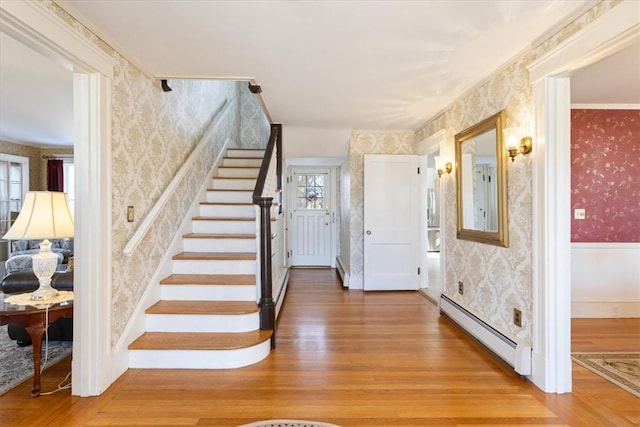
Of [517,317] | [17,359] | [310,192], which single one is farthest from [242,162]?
[517,317]

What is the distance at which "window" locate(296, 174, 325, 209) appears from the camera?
7.01 metres

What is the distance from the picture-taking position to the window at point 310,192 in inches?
276

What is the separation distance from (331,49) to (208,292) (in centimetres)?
227

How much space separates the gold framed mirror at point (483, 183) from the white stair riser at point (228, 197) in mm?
2600

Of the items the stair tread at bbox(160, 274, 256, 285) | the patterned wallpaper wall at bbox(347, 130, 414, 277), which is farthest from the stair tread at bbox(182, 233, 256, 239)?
the patterned wallpaper wall at bbox(347, 130, 414, 277)

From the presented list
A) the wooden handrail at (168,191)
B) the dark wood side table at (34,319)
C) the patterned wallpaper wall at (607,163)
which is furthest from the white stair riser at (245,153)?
the patterned wallpaper wall at (607,163)

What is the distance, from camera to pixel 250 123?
21.4 ft

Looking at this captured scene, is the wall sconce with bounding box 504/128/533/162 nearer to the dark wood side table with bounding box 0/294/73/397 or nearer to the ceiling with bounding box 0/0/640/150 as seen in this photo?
the ceiling with bounding box 0/0/640/150

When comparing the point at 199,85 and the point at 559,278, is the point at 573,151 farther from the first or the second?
the point at 199,85

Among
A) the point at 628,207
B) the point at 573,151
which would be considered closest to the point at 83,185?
the point at 573,151

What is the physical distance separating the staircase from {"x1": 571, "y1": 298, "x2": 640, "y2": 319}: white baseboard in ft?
11.1

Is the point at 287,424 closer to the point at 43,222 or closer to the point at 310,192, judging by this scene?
the point at 43,222

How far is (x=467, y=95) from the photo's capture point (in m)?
3.28

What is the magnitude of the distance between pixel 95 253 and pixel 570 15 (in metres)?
3.20
